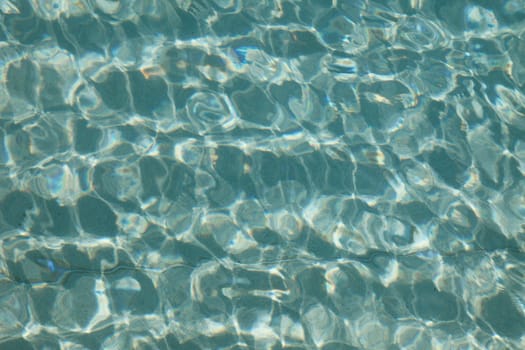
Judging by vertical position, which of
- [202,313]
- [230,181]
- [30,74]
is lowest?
[202,313]

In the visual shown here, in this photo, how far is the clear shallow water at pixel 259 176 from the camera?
3264mm

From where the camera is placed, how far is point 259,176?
12.2ft

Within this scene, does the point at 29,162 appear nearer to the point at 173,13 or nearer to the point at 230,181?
the point at 230,181

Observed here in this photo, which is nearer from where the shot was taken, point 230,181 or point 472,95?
point 230,181

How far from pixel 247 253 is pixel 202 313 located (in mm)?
→ 429

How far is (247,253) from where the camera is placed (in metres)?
3.48

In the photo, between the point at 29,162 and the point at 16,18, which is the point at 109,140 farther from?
the point at 16,18

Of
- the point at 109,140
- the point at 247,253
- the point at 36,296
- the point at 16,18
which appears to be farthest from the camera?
the point at 16,18

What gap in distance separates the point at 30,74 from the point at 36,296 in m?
1.44

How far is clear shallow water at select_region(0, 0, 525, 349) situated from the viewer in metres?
3.26

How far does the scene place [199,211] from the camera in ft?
11.7

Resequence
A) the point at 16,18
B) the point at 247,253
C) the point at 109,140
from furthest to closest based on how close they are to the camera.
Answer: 1. the point at 16,18
2. the point at 109,140
3. the point at 247,253

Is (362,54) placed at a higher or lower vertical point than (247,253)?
higher

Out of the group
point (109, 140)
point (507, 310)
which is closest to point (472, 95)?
point (507, 310)
